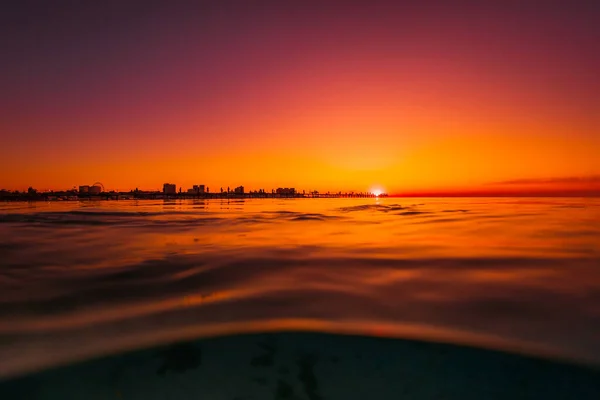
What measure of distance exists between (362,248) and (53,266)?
7223 millimetres

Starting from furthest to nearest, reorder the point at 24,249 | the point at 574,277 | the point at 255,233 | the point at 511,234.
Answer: the point at 255,233 < the point at 511,234 < the point at 24,249 < the point at 574,277

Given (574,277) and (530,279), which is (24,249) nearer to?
(530,279)

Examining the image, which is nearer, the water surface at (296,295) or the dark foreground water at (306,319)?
the dark foreground water at (306,319)

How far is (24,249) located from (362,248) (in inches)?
363

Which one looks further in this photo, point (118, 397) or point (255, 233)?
point (255, 233)

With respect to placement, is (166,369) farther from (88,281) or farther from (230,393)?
(88,281)

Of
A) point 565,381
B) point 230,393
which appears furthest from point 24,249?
point 565,381

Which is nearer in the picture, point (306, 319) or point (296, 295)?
point (306, 319)

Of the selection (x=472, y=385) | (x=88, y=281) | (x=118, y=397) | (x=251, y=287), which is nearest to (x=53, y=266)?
(x=88, y=281)

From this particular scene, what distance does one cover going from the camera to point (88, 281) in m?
6.07

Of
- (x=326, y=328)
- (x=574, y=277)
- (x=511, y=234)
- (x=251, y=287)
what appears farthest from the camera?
(x=511, y=234)

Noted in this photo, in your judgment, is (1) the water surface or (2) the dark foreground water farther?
(1) the water surface

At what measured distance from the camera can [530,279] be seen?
5973 millimetres

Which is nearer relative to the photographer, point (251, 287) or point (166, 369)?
point (166, 369)
